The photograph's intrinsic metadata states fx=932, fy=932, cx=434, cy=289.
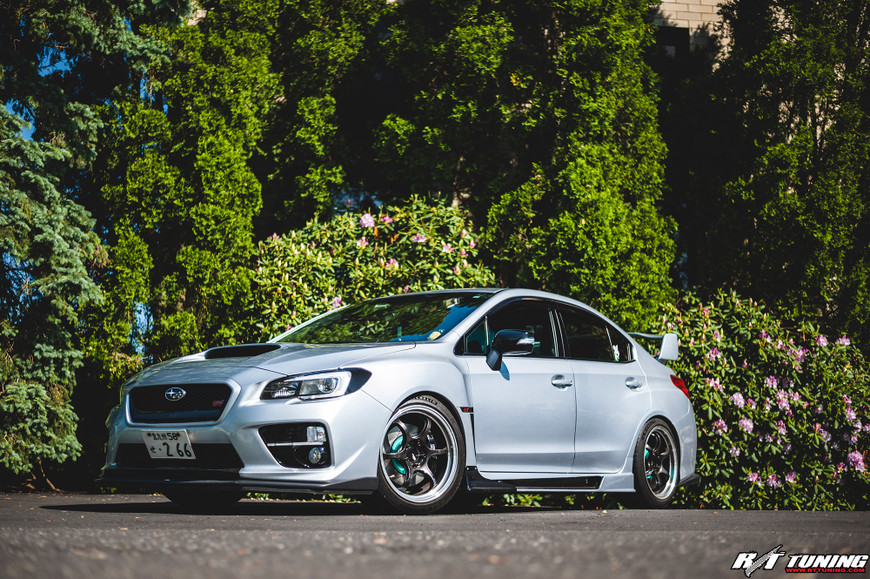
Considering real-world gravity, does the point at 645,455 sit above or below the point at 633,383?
below

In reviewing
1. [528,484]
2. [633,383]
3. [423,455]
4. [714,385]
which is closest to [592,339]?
[633,383]

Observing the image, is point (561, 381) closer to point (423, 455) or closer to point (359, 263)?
point (423, 455)

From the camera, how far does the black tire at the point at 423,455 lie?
5.76 metres

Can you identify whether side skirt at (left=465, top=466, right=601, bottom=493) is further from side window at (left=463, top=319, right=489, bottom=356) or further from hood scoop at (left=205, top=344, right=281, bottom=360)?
hood scoop at (left=205, top=344, right=281, bottom=360)

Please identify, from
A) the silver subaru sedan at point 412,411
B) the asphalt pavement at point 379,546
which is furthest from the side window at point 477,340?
the asphalt pavement at point 379,546

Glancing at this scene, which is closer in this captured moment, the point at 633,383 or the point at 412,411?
the point at 412,411

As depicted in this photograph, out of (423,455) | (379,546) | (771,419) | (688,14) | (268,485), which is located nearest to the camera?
(379,546)

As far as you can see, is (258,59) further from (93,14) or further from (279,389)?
(279,389)

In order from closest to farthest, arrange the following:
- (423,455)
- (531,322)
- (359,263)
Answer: (423,455) < (531,322) < (359,263)

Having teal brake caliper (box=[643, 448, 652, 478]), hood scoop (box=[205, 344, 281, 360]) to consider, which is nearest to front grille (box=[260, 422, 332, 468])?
hood scoop (box=[205, 344, 281, 360])

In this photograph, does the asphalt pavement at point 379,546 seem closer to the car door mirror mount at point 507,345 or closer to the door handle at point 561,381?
the car door mirror mount at point 507,345

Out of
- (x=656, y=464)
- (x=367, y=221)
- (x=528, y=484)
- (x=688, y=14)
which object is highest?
(x=688, y=14)

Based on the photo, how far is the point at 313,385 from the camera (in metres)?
5.57

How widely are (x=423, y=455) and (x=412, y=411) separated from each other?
0.32m
